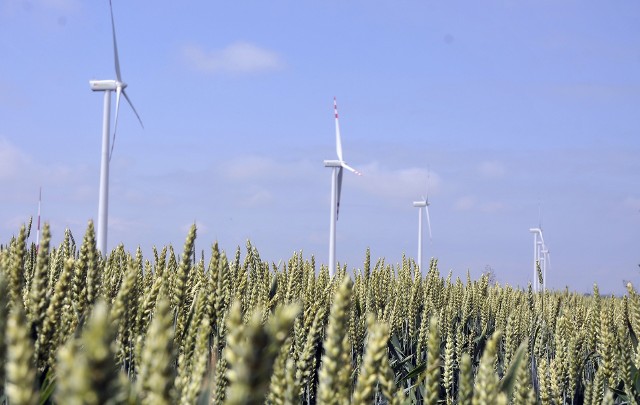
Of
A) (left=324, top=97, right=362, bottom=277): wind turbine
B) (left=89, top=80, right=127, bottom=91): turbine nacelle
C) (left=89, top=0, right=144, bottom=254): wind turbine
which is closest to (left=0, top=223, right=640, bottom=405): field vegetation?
(left=89, top=0, right=144, bottom=254): wind turbine

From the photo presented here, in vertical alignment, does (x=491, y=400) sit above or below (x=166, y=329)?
below

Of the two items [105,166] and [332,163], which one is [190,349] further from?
[332,163]

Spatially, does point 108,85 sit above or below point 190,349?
above

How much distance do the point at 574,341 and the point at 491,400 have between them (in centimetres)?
310

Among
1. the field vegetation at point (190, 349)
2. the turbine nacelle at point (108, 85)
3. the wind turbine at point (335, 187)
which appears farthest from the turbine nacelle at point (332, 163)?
the field vegetation at point (190, 349)

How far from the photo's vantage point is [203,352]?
1.59 metres

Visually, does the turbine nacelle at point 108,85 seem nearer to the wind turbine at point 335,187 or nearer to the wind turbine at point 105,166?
the wind turbine at point 105,166

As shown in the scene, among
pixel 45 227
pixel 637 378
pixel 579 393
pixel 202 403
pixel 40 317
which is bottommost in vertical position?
pixel 579 393

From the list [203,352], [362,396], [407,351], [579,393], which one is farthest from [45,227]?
[407,351]

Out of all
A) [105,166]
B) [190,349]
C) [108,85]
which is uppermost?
[108,85]

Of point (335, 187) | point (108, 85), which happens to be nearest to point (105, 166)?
point (108, 85)

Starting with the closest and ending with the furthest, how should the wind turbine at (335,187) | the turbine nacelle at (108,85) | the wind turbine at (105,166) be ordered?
the wind turbine at (105,166) < the turbine nacelle at (108,85) < the wind turbine at (335,187)

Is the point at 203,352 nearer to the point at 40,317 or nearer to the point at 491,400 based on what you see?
the point at 40,317

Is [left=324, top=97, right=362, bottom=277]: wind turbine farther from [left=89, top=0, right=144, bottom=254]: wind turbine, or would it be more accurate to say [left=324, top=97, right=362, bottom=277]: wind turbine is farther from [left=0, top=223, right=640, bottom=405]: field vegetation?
[left=0, top=223, right=640, bottom=405]: field vegetation
